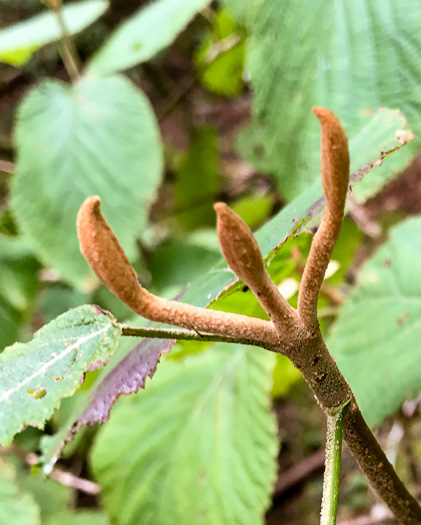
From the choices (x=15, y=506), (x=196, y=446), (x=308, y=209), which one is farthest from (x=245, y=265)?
(x=15, y=506)

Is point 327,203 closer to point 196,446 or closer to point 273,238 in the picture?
point 273,238

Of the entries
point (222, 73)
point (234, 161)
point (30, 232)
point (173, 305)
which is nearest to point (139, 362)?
point (173, 305)

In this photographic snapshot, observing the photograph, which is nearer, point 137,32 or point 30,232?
point 30,232

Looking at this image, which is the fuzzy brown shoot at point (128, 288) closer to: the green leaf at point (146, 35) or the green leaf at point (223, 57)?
the green leaf at point (146, 35)

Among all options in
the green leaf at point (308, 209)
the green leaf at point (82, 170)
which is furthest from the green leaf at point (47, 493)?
the green leaf at point (308, 209)

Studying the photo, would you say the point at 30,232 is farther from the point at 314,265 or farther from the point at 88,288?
the point at 314,265

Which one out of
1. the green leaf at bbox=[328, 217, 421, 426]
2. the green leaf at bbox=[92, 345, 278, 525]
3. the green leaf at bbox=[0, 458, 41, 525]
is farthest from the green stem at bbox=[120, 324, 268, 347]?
the green leaf at bbox=[0, 458, 41, 525]

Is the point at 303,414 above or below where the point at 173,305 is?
below
